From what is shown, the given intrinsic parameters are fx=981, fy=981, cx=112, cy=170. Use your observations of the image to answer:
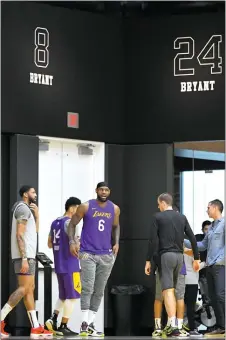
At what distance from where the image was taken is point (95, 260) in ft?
40.2

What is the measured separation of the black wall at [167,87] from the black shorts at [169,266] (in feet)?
7.64

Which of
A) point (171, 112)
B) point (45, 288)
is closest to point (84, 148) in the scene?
point (171, 112)

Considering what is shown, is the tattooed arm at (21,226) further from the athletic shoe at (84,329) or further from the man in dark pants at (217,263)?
the man in dark pants at (217,263)

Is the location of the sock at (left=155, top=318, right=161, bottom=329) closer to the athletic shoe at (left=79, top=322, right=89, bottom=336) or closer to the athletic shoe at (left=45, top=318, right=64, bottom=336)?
the athletic shoe at (left=79, top=322, right=89, bottom=336)

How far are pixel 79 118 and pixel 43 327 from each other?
123 inches

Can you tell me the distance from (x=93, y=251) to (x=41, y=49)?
3116 millimetres

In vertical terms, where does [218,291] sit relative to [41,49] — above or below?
below

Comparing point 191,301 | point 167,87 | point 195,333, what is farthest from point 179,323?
point 167,87

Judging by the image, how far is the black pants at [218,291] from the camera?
1309cm

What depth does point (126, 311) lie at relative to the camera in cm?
1378

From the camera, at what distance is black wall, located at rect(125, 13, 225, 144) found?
14.2 meters

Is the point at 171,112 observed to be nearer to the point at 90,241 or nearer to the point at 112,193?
the point at 112,193

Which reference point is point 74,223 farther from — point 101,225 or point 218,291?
point 218,291

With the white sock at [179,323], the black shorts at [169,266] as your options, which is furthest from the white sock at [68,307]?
the white sock at [179,323]
